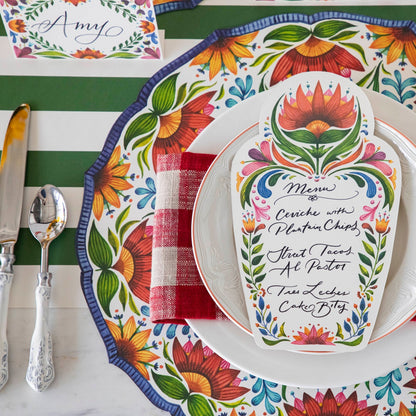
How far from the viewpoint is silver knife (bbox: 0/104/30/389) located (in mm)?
646

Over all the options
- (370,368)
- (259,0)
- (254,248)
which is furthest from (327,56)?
(370,368)

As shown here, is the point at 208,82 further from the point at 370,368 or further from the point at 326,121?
the point at 370,368

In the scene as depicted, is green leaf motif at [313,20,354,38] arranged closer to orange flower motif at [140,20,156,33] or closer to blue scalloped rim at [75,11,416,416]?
blue scalloped rim at [75,11,416,416]

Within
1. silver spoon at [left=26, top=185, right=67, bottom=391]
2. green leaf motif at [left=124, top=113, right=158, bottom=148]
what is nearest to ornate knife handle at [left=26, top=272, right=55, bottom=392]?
silver spoon at [left=26, top=185, right=67, bottom=391]

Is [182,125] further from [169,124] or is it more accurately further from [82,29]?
[82,29]

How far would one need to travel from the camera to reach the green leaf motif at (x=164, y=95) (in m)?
0.73

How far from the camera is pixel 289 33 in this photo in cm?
75

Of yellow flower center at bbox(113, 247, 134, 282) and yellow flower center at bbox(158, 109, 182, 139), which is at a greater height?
yellow flower center at bbox(158, 109, 182, 139)

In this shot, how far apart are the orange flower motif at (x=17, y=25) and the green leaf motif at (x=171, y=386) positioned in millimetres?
511

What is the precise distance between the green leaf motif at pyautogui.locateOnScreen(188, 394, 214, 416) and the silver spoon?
0.18 m

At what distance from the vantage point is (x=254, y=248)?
582 millimetres

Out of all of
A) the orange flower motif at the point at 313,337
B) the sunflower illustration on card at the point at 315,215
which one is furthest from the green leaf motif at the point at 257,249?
the orange flower motif at the point at 313,337

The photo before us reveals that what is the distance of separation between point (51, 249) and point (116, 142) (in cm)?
18

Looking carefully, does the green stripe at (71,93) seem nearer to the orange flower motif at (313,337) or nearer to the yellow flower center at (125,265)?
the yellow flower center at (125,265)
